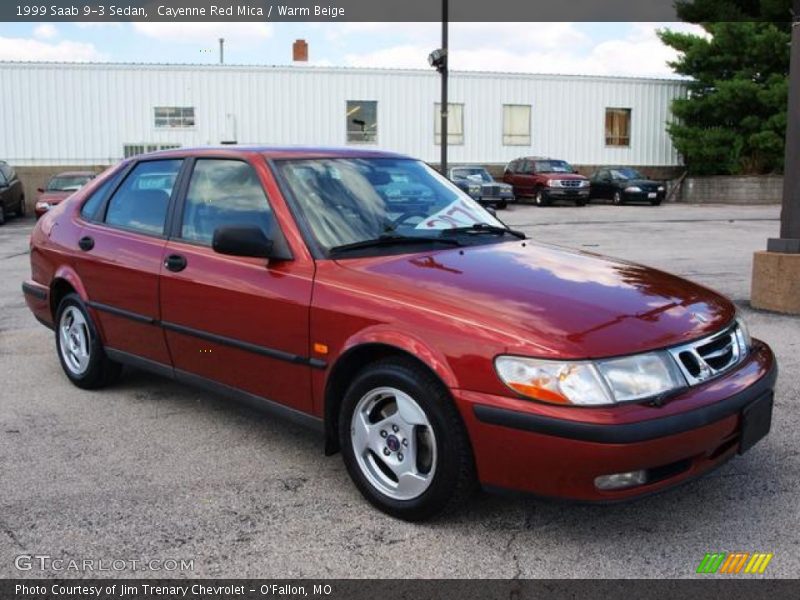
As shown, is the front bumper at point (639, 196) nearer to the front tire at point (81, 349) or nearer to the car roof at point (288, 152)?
the car roof at point (288, 152)

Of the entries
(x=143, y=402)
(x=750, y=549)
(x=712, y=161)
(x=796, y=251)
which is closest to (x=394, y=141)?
(x=712, y=161)

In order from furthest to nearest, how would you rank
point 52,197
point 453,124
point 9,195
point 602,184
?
point 453,124, point 602,184, point 9,195, point 52,197

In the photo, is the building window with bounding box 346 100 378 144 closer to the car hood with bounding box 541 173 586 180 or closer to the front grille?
the car hood with bounding box 541 173 586 180

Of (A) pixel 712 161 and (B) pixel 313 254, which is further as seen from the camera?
(A) pixel 712 161

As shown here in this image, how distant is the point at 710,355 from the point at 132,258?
10.1ft

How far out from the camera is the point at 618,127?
35.2 meters

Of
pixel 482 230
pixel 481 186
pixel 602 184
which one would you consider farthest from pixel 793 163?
pixel 602 184

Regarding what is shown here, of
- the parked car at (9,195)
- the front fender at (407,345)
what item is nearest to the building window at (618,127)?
the parked car at (9,195)

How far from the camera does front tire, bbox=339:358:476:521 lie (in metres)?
3.09

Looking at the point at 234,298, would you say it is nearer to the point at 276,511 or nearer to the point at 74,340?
the point at 276,511

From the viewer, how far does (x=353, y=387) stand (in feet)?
11.2

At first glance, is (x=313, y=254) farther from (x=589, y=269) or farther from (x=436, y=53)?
(x=436, y=53)

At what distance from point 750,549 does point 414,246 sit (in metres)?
1.88

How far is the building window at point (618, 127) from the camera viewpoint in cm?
3506
